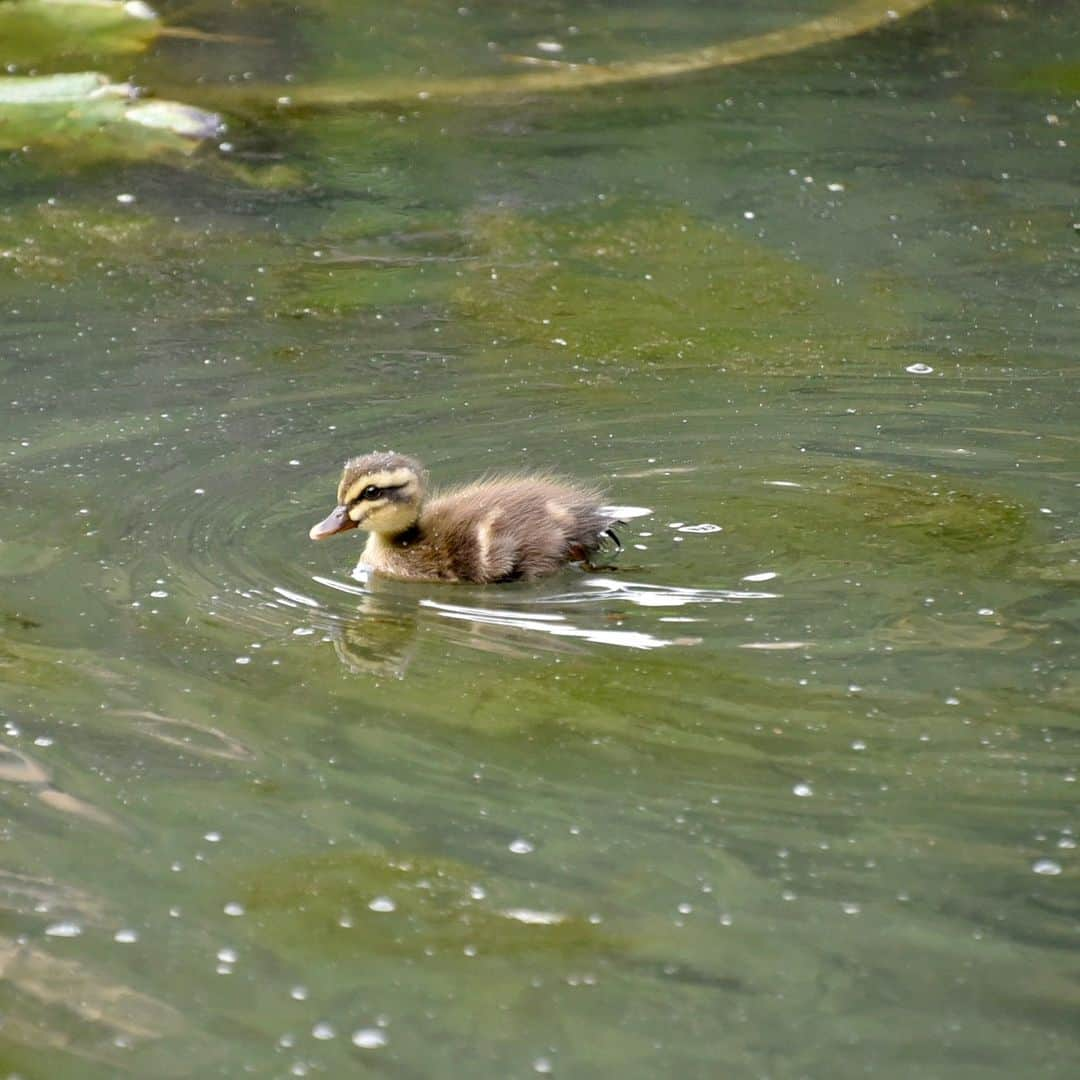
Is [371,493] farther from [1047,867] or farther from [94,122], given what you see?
[94,122]

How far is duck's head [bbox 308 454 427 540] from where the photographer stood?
534 centimetres

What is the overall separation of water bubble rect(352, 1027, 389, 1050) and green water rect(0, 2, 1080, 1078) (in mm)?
11

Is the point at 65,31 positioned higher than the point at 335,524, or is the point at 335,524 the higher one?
the point at 65,31

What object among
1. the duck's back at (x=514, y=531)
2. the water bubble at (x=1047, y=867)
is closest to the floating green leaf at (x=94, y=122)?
the duck's back at (x=514, y=531)

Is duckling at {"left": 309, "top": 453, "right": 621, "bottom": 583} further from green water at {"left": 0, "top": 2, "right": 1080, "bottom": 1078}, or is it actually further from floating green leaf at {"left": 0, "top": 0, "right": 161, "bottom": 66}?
floating green leaf at {"left": 0, "top": 0, "right": 161, "bottom": 66}

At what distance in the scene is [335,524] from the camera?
17.5 feet

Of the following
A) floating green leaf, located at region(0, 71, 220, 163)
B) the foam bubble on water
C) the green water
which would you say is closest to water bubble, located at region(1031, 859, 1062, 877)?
the green water

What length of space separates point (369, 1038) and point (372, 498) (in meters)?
2.31

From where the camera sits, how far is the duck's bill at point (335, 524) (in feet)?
17.5

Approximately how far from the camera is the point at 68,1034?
3.29 m

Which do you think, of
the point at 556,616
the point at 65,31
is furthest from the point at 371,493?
the point at 65,31

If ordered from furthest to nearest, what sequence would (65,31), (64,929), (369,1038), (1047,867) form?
(65,31) < (1047,867) < (64,929) < (369,1038)

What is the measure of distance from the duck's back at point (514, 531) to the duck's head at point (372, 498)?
0.11m

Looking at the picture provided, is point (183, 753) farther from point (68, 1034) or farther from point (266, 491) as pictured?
point (266, 491)
